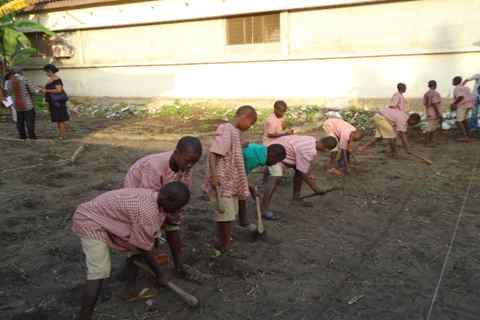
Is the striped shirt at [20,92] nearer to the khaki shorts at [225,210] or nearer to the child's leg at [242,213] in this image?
the child's leg at [242,213]

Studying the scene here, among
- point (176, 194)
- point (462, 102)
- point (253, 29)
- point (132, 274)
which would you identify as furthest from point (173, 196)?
point (253, 29)

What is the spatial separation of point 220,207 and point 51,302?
4.94 feet

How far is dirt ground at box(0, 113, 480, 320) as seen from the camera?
3291 mm

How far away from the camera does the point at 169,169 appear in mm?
3408

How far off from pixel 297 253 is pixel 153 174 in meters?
1.60

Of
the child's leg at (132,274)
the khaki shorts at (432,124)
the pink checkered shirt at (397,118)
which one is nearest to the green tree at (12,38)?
the pink checkered shirt at (397,118)

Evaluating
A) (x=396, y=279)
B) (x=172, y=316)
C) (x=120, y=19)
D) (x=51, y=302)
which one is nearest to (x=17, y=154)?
(x=51, y=302)

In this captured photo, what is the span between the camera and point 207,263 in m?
3.99

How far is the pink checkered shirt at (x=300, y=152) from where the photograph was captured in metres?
5.31

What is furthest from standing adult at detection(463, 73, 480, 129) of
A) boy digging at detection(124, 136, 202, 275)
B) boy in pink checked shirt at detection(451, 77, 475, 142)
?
boy digging at detection(124, 136, 202, 275)

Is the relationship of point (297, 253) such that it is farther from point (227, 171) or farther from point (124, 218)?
point (124, 218)

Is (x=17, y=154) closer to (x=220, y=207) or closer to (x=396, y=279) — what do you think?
(x=220, y=207)

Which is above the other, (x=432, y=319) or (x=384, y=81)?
(x=384, y=81)

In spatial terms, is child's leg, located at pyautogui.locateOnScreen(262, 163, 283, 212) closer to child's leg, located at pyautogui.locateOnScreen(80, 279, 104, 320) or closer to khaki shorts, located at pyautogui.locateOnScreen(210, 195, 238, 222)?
khaki shorts, located at pyautogui.locateOnScreen(210, 195, 238, 222)
